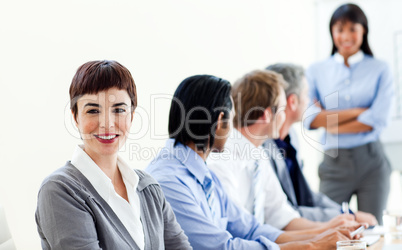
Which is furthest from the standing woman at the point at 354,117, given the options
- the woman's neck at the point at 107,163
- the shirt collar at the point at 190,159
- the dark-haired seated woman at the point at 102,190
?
the woman's neck at the point at 107,163

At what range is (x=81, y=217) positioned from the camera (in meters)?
1.32

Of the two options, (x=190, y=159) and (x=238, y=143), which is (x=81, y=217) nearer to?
(x=190, y=159)

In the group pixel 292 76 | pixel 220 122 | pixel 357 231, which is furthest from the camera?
pixel 292 76

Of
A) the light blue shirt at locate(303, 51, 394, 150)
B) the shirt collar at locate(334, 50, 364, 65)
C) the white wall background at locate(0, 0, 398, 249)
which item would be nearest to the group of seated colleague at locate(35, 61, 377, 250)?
the white wall background at locate(0, 0, 398, 249)

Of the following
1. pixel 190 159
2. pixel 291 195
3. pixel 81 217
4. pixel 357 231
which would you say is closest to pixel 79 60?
pixel 190 159

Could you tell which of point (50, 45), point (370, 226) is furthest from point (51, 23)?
point (370, 226)

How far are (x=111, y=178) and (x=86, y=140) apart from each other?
138 mm

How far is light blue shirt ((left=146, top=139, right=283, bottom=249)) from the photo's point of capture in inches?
70.6

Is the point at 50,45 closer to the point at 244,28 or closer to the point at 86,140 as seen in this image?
the point at 86,140

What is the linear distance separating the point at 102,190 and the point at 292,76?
1.91m

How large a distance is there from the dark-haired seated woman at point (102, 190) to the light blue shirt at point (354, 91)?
2.11 m

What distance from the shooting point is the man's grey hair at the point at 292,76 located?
3080 mm

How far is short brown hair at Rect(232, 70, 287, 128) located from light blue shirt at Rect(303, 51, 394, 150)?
907mm

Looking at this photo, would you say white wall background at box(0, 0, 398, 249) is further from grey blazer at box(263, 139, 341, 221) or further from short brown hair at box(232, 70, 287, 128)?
grey blazer at box(263, 139, 341, 221)
